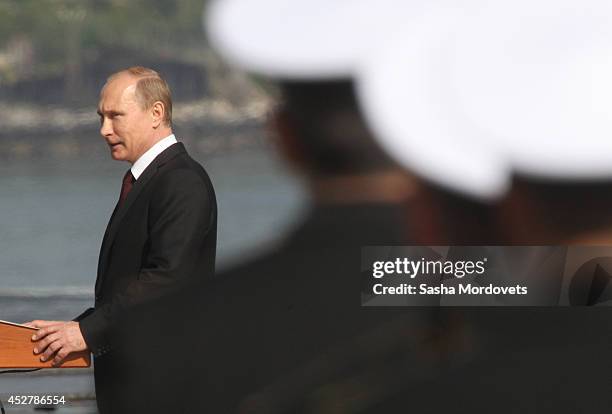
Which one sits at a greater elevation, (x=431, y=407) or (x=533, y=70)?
(x=533, y=70)

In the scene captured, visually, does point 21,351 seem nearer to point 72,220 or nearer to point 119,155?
point 72,220

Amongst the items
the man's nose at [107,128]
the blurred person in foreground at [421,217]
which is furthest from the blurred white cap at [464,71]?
the man's nose at [107,128]

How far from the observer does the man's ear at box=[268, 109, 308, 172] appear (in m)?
3.41

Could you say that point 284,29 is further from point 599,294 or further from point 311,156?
point 599,294

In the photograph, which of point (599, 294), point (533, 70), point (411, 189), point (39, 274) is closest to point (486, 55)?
point (533, 70)

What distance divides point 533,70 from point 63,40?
119 centimetres

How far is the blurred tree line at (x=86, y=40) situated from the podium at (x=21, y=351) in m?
0.60

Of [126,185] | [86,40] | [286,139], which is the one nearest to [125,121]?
[126,185]

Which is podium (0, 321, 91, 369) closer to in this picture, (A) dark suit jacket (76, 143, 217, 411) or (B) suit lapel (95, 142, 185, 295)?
(A) dark suit jacket (76, 143, 217, 411)

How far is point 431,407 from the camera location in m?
3.47

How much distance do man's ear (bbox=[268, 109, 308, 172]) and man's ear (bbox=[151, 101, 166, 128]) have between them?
269 mm

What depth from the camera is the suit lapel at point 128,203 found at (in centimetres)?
333

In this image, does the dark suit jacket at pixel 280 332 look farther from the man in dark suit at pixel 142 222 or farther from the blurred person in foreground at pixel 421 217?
the man in dark suit at pixel 142 222

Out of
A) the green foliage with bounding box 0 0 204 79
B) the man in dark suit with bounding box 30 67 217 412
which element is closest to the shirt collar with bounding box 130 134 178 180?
the man in dark suit with bounding box 30 67 217 412
